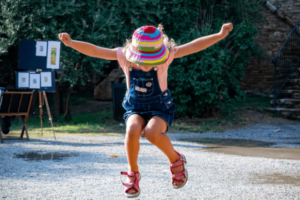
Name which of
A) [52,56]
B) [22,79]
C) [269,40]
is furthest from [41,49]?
[269,40]

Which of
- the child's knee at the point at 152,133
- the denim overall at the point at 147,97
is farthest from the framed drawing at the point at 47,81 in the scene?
the child's knee at the point at 152,133

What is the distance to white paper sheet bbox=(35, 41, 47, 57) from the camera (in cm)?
959

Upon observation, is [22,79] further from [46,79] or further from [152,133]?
[152,133]

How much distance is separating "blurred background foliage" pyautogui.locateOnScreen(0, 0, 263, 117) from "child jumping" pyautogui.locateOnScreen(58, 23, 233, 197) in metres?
7.98

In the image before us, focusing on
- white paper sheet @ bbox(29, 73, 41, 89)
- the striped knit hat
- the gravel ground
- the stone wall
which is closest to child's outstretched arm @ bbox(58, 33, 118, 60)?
the striped knit hat

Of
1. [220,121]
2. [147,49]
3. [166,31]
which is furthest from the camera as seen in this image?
[166,31]

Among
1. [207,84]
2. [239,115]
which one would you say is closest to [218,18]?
[207,84]

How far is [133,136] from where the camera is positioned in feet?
11.0

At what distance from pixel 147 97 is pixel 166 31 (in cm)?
945

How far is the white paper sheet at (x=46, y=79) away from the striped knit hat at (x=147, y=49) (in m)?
6.53

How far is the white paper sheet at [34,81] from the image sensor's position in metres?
9.38

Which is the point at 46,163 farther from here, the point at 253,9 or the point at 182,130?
the point at 253,9

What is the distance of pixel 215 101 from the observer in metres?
12.0

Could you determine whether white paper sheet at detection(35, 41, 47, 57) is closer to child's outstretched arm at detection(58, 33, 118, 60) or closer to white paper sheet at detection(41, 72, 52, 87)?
white paper sheet at detection(41, 72, 52, 87)
